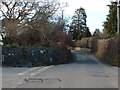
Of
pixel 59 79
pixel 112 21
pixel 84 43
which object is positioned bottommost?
pixel 59 79

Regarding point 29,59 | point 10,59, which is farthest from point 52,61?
point 10,59

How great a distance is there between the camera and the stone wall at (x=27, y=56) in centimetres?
2979

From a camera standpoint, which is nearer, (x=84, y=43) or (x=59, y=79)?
(x=59, y=79)

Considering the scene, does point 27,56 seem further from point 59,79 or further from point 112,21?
point 112,21

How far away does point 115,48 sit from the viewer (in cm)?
3609

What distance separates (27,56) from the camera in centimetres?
3150

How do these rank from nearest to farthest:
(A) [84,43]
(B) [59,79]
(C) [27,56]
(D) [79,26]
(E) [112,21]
A: (B) [59,79] < (C) [27,56] < (E) [112,21] < (A) [84,43] < (D) [79,26]

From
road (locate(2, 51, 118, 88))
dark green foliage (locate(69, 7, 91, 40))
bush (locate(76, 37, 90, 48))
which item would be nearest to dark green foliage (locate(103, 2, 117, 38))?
bush (locate(76, 37, 90, 48))

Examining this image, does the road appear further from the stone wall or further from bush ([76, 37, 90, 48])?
bush ([76, 37, 90, 48])

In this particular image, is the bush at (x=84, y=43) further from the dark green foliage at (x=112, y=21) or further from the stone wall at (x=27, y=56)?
the stone wall at (x=27, y=56)

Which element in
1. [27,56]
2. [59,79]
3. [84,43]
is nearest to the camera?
[59,79]

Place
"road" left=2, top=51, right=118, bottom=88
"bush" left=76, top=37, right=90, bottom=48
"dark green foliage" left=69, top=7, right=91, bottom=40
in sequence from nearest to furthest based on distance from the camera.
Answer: "road" left=2, top=51, right=118, bottom=88, "bush" left=76, top=37, right=90, bottom=48, "dark green foliage" left=69, top=7, right=91, bottom=40

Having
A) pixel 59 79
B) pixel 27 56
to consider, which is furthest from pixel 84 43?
pixel 59 79

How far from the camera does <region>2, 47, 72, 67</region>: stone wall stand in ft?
97.7
